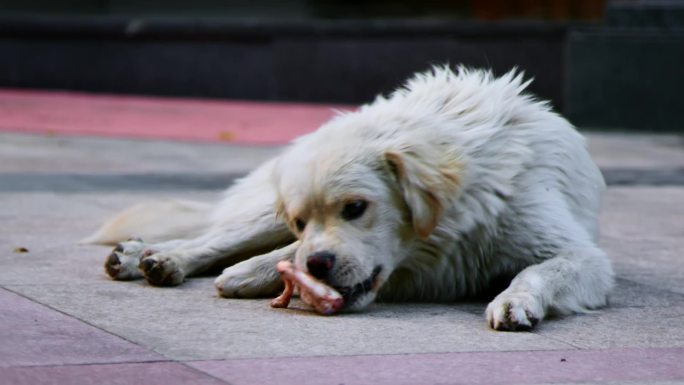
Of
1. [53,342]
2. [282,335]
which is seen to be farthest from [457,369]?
[53,342]

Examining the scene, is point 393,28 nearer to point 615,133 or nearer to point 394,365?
point 615,133

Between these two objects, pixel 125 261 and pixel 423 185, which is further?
pixel 125 261

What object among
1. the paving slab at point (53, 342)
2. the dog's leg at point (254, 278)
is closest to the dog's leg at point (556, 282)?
the dog's leg at point (254, 278)

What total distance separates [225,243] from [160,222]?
0.58m

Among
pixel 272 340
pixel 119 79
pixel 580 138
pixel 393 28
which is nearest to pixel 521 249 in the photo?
pixel 580 138

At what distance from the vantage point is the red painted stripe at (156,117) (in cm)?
1550

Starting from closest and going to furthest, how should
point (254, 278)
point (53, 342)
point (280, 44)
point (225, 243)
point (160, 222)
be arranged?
point (53, 342) < point (254, 278) < point (225, 243) < point (160, 222) < point (280, 44)

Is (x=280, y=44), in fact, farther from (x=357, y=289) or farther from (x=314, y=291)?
(x=314, y=291)

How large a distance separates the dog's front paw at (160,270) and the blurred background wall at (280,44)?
1071cm

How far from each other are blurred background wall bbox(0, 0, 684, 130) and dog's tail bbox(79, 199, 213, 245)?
9.85 m

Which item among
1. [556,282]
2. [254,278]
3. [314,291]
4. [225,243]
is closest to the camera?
[314,291]

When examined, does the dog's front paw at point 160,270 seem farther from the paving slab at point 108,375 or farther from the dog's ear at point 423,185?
the paving slab at point 108,375

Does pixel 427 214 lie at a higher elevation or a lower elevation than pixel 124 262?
higher

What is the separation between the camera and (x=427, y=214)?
19.0ft
